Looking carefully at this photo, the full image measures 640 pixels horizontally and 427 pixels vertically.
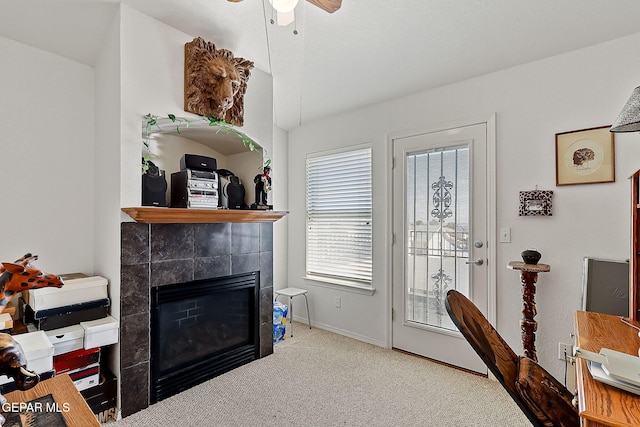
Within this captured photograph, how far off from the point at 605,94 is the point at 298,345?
122 inches

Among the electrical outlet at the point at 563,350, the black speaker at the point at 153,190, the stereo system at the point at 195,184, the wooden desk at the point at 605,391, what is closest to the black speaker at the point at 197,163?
the stereo system at the point at 195,184

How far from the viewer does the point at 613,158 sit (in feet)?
6.98

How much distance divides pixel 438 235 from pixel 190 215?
6.57 ft

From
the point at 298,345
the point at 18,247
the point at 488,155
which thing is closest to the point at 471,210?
the point at 488,155

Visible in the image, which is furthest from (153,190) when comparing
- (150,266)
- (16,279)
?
(16,279)

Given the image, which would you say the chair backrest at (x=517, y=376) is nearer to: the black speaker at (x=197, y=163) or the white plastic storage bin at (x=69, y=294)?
the black speaker at (x=197, y=163)

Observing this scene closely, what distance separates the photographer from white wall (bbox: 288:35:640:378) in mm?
2121

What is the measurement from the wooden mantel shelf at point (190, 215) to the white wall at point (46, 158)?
82 centimetres

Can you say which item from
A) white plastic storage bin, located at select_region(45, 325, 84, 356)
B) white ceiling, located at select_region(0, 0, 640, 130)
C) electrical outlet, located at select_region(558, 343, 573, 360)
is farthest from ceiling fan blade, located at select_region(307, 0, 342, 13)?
electrical outlet, located at select_region(558, 343, 573, 360)

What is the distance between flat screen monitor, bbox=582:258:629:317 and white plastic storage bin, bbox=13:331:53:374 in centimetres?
304

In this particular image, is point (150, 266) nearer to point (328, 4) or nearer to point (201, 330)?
point (201, 330)

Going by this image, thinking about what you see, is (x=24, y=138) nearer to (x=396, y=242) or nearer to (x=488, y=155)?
(x=396, y=242)

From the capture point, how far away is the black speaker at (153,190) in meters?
2.16

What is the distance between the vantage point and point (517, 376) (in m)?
1.32
